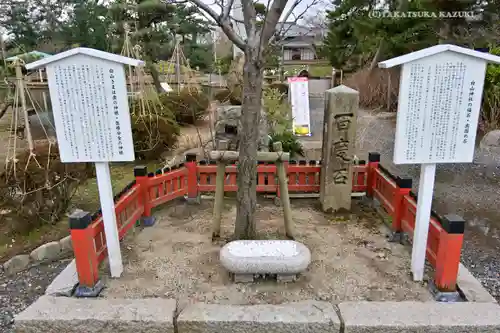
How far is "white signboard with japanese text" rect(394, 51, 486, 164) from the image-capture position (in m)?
2.75

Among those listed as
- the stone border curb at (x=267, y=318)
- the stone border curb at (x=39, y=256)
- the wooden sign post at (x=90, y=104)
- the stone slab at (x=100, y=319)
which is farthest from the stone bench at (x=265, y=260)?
the stone border curb at (x=39, y=256)

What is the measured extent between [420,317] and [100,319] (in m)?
2.18

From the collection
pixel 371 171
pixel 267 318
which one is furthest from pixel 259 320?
pixel 371 171

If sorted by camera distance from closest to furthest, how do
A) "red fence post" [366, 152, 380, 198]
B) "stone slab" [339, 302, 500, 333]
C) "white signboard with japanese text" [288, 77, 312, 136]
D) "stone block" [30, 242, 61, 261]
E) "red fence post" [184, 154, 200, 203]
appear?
"stone slab" [339, 302, 500, 333] → "stone block" [30, 242, 61, 261] → "red fence post" [366, 152, 380, 198] → "red fence post" [184, 154, 200, 203] → "white signboard with japanese text" [288, 77, 312, 136]

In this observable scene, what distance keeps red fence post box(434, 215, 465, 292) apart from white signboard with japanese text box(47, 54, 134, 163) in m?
2.47

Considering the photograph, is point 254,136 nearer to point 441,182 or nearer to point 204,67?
point 441,182

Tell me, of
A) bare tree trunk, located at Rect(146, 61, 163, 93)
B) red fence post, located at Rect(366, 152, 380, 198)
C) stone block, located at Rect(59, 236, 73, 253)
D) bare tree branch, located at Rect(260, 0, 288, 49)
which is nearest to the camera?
bare tree branch, located at Rect(260, 0, 288, 49)

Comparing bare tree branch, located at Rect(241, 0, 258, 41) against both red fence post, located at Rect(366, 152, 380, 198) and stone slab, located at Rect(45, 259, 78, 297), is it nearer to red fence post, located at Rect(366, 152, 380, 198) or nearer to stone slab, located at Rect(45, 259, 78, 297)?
red fence post, located at Rect(366, 152, 380, 198)

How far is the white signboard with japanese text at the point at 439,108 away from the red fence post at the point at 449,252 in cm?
48

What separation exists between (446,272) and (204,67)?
1906 centimetres

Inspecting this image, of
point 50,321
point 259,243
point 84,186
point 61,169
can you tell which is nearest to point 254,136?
point 259,243

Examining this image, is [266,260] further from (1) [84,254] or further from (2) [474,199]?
(2) [474,199]

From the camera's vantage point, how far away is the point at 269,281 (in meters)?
3.15

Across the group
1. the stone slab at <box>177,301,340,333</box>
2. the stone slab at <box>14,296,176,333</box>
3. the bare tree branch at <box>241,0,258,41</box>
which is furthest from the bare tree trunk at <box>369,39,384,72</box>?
the stone slab at <box>14,296,176,333</box>
